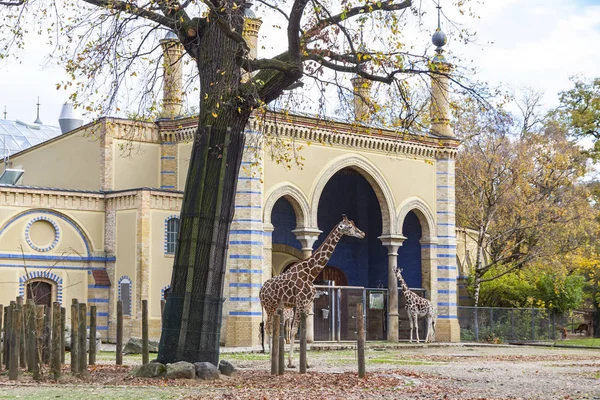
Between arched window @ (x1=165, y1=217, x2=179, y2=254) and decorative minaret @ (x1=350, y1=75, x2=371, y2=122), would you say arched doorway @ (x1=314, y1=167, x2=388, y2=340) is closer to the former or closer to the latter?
decorative minaret @ (x1=350, y1=75, x2=371, y2=122)

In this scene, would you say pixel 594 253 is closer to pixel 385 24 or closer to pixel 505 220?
pixel 505 220

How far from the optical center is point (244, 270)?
30.9m

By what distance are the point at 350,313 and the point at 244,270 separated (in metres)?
5.18

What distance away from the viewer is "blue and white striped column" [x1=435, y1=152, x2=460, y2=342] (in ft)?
120

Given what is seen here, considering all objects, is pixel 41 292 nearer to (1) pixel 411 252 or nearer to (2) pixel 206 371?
(1) pixel 411 252

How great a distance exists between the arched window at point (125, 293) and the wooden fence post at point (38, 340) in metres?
14.1

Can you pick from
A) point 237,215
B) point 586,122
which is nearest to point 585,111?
point 586,122

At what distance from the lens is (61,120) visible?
4938 centimetres

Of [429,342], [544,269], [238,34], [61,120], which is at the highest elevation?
[61,120]

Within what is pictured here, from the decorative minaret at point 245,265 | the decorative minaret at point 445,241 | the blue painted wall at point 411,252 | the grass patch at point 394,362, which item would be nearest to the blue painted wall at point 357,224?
the blue painted wall at point 411,252

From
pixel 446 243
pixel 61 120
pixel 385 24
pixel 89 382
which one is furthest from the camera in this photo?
pixel 61 120

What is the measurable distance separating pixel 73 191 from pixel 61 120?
1872cm

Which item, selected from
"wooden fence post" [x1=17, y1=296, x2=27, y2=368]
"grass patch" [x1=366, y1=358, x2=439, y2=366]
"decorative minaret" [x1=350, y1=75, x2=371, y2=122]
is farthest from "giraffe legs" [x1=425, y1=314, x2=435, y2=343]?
"wooden fence post" [x1=17, y1=296, x2=27, y2=368]

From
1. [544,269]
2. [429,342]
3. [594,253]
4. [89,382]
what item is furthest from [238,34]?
[594,253]
